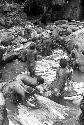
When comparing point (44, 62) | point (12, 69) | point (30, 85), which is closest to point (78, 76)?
point (44, 62)

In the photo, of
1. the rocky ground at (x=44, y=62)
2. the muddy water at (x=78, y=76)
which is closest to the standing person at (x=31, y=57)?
the rocky ground at (x=44, y=62)

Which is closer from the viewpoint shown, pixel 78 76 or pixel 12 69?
pixel 78 76

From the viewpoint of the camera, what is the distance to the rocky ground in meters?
9.72

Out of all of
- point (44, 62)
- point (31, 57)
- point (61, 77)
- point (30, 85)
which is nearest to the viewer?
point (61, 77)

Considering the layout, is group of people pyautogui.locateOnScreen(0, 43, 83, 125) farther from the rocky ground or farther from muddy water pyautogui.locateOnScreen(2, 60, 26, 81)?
muddy water pyautogui.locateOnScreen(2, 60, 26, 81)

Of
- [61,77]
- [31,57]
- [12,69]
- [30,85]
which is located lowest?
[12,69]

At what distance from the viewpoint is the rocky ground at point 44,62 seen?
972 cm

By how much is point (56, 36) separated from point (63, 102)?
7.64 metres

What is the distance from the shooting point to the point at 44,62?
14.7 m

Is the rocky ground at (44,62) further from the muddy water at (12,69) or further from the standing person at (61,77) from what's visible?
the standing person at (61,77)

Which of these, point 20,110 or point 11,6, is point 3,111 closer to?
point 20,110

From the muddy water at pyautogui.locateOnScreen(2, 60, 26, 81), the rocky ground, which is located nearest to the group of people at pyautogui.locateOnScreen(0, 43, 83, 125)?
the rocky ground

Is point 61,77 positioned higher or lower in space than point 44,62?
higher

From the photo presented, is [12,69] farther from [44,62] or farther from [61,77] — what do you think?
[61,77]
